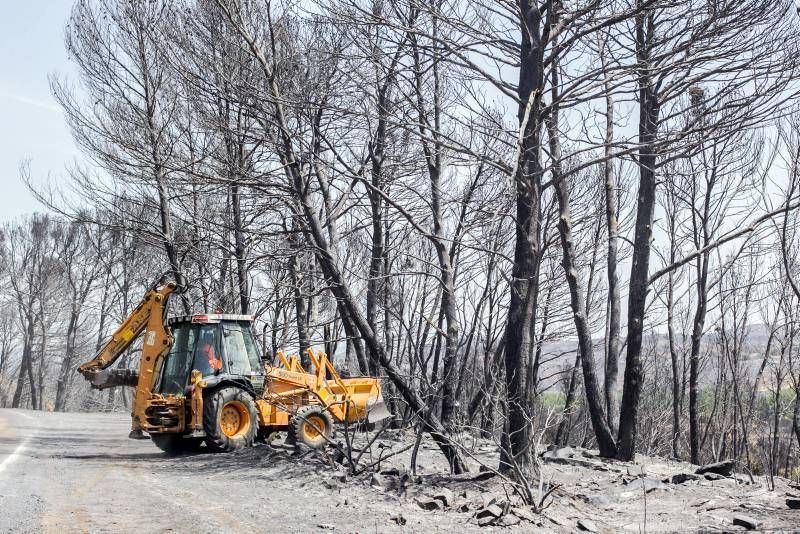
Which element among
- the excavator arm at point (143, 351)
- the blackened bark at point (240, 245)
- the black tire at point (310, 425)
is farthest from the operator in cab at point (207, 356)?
the black tire at point (310, 425)

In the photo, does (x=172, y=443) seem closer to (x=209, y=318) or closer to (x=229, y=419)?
(x=229, y=419)

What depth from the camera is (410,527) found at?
670cm

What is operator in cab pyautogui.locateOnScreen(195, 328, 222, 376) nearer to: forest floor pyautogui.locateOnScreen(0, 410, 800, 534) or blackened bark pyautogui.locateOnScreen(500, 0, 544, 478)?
forest floor pyautogui.locateOnScreen(0, 410, 800, 534)

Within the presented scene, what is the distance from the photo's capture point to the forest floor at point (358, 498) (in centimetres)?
667

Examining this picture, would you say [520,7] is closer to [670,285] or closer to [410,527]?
[410,527]

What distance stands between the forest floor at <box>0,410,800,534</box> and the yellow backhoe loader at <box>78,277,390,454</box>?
1131 millimetres

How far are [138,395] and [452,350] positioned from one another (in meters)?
6.04

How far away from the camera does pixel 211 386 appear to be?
13031 mm

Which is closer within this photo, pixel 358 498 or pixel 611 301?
pixel 358 498

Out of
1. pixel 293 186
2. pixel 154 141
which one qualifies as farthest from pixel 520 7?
pixel 154 141

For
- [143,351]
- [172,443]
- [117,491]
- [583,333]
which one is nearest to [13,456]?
[172,443]

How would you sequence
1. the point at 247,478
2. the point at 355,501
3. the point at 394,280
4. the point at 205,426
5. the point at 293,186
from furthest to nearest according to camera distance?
the point at 394,280
the point at 205,426
the point at 293,186
the point at 247,478
the point at 355,501

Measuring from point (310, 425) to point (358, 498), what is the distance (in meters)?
4.84

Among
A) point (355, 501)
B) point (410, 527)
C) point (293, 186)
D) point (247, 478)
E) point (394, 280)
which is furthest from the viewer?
point (394, 280)
